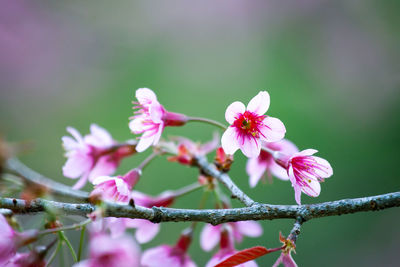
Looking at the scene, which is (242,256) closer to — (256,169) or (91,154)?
(256,169)

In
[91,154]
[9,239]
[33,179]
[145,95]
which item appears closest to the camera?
[33,179]

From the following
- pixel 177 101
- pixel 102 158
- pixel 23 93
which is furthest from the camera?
pixel 23 93

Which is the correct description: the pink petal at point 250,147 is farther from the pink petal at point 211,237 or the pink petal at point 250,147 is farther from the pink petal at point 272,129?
the pink petal at point 211,237

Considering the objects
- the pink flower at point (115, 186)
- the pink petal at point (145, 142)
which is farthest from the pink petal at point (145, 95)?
the pink flower at point (115, 186)

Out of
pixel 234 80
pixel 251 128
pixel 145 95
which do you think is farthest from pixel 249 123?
pixel 234 80

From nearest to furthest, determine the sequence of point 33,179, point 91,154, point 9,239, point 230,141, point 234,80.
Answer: point 33,179 < point 9,239 < point 230,141 < point 91,154 < point 234,80

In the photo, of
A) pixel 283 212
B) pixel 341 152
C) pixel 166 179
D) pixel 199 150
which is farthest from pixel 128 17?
pixel 283 212

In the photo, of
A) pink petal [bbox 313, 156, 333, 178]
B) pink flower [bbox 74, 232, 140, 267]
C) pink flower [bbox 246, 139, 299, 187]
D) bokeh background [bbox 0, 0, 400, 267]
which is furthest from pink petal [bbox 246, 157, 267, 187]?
bokeh background [bbox 0, 0, 400, 267]

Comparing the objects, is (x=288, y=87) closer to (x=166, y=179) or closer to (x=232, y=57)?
(x=232, y=57)

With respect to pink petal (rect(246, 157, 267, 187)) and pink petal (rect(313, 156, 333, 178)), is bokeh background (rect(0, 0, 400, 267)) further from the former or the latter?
pink petal (rect(313, 156, 333, 178))
